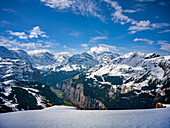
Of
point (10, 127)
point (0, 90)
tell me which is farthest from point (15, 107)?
point (10, 127)

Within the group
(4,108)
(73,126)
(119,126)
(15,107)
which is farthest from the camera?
(15,107)

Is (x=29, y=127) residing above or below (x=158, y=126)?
below

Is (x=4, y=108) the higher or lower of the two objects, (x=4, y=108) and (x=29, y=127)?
the lower

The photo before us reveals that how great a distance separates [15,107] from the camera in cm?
14662

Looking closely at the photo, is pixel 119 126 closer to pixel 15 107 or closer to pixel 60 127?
pixel 60 127

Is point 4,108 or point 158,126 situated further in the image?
point 4,108

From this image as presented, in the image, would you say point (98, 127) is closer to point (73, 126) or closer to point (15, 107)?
point (73, 126)

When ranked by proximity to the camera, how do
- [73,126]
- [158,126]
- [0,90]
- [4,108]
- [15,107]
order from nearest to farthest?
[158,126] < [73,126] < [4,108] < [15,107] < [0,90]

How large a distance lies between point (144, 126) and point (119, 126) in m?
3.38

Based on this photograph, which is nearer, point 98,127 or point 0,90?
point 98,127

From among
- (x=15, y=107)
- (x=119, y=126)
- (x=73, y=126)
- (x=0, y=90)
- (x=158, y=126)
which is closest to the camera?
(x=158, y=126)

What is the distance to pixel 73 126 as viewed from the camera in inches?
727

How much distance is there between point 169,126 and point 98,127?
9.74 metres

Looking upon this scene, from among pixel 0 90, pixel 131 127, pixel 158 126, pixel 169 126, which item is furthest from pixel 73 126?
pixel 0 90
